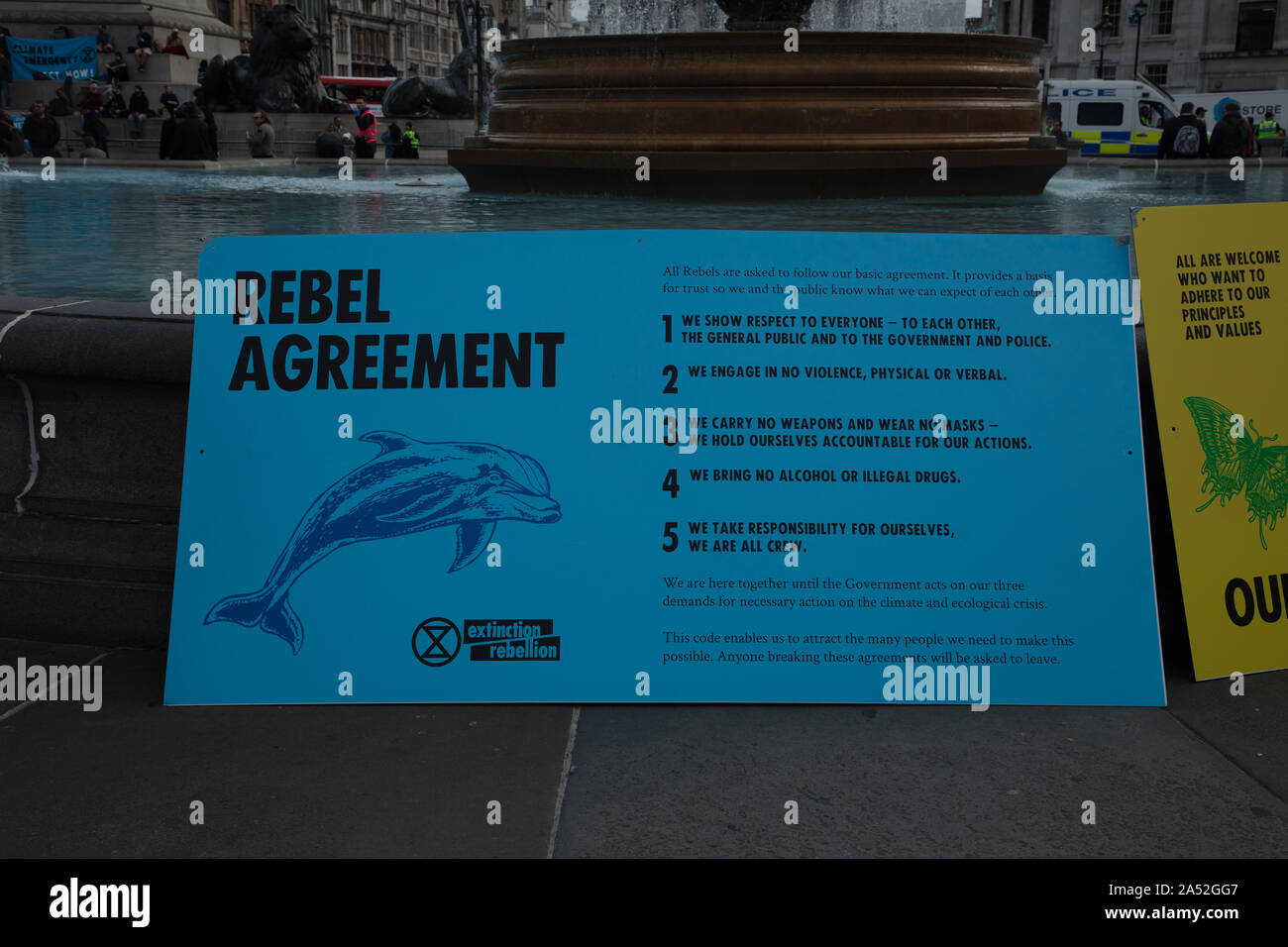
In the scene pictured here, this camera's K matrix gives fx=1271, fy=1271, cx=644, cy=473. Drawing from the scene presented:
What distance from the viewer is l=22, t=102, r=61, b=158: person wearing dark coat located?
76.0ft

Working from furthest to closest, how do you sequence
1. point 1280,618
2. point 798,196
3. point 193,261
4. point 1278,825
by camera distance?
1. point 798,196
2. point 193,261
3. point 1280,618
4. point 1278,825

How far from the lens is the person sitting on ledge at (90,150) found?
2535cm

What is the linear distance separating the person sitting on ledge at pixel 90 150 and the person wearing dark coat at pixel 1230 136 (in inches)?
827

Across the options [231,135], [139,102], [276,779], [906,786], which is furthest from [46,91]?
[906,786]

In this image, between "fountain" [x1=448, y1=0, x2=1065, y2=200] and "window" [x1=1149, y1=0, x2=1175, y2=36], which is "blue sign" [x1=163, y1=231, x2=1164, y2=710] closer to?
"fountain" [x1=448, y1=0, x2=1065, y2=200]

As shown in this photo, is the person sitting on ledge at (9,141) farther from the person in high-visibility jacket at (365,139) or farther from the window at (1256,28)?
the window at (1256,28)

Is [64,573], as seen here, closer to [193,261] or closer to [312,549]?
[312,549]

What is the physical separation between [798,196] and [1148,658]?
6278 mm

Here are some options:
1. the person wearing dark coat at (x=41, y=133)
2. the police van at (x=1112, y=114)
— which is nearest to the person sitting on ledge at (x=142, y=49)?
the person wearing dark coat at (x=41, y=133)

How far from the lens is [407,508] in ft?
11.1

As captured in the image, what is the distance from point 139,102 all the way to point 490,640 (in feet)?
96.9

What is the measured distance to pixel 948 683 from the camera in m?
3.33

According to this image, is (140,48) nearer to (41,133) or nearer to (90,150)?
(90,150)
